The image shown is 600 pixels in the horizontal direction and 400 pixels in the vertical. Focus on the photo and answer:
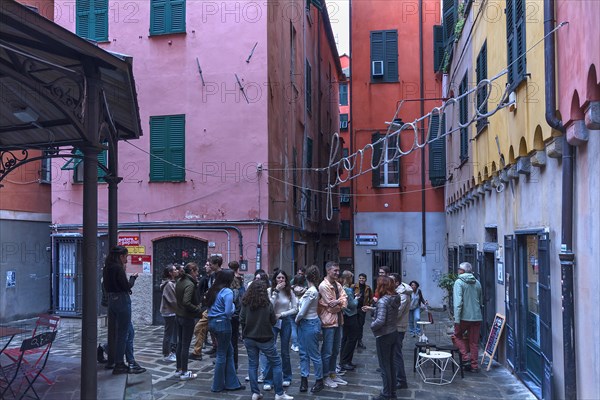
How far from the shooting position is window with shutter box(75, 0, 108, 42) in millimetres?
14586

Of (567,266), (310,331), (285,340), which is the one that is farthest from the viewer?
(285,340)

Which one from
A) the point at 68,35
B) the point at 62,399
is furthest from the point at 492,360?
the point at 68,35

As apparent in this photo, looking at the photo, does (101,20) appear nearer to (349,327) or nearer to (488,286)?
(349,327)

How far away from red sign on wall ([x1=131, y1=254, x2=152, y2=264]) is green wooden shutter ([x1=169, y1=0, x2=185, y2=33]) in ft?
19.5

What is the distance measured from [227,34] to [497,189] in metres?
8.00

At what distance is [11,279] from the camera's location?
14.9 meters

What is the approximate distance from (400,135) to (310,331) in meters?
12.5

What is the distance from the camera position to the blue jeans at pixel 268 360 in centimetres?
720

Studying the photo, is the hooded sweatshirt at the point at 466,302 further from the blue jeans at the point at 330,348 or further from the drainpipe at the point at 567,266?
the drainpipe at the point at 567,266

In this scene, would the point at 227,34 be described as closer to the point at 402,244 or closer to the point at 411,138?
the point at 411,138

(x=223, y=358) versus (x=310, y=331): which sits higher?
(x=310, y=331)

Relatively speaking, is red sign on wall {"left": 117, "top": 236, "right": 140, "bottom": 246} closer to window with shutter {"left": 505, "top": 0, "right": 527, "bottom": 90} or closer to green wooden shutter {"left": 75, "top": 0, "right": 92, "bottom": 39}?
green wooden shutter {"left": 75, "top": 0, "right": 92, "bottom": 39}

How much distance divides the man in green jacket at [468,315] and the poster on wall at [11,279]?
12.0 metres

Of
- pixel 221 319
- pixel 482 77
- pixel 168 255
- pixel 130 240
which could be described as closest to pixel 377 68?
pixel 482 77
